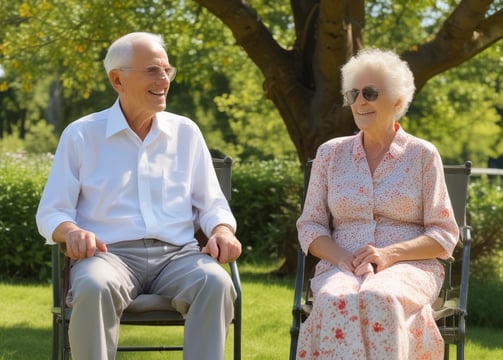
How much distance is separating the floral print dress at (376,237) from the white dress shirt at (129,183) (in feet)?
1.56

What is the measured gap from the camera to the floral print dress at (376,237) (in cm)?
395

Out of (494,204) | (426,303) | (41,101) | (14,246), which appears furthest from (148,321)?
(41,101)

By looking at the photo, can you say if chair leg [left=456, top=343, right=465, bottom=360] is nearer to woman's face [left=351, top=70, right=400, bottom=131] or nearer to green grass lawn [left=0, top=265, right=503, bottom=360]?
woman's face [left=351, top=70, right=400, bottom=131]

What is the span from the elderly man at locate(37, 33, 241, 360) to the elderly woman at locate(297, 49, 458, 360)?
1.30ft

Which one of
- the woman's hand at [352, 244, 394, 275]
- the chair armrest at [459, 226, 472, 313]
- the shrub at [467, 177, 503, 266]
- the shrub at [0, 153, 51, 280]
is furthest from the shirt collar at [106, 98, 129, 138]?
the shrub at [0, 153, 51, 280]

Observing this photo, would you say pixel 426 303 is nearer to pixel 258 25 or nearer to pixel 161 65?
pixel 161 65

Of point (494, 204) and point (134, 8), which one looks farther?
point (134, 8)

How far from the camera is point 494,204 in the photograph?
10406 millimetres

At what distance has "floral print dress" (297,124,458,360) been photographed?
13.0 ft

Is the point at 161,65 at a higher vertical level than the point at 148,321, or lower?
higher

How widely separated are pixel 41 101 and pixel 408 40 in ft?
94.3

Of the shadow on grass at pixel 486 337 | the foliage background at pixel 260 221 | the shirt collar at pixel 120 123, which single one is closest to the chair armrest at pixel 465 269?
the shirt collar at pixel 120 123

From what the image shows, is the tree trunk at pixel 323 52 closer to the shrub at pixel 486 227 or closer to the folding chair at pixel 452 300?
the shrub at pixel 486 227

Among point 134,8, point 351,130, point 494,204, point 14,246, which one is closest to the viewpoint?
point 351,130
